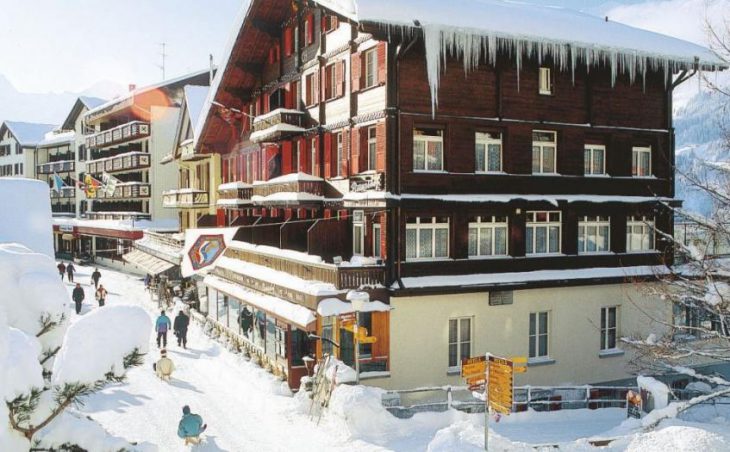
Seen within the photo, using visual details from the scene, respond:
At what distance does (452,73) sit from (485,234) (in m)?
5.23

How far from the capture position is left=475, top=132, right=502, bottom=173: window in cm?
2130

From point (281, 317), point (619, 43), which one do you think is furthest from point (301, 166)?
point (619, 43)

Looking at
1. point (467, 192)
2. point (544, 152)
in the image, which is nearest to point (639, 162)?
point (544, 152)

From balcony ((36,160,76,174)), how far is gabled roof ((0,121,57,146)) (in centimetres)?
368

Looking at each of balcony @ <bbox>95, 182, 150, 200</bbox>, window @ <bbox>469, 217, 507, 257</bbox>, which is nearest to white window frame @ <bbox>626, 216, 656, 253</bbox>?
window @ <bbox>469, 217, 507, 257</bbox>

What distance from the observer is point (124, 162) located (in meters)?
57.5

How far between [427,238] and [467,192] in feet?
6.28

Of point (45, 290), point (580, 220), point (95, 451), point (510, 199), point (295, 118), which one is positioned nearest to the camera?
point (45, 290)

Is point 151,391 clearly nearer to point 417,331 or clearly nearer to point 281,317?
point 281,317

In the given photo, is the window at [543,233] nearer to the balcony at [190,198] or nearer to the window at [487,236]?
the window at [487,236]

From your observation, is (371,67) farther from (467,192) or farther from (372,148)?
(467,192)

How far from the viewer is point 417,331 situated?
20047mm

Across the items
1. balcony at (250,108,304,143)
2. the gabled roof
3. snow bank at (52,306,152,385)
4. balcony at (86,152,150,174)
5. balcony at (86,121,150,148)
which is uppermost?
the gabled roof

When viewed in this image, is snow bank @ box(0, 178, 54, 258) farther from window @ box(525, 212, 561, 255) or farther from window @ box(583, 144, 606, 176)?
window @ box(583, 144, 606, 176)
